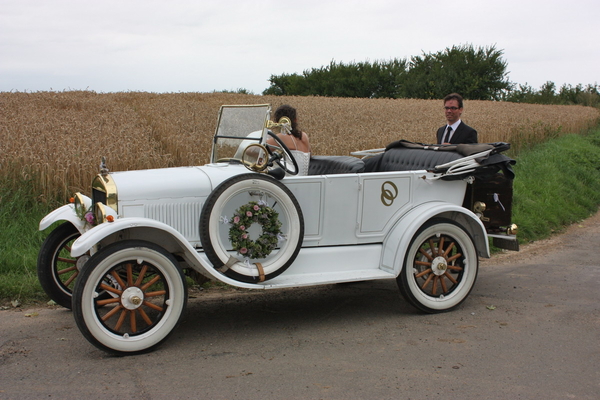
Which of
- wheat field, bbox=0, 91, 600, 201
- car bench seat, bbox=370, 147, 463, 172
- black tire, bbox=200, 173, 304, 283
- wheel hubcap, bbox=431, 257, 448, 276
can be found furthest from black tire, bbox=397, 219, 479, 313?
wheat field, bbox=0, 91, 600, 201

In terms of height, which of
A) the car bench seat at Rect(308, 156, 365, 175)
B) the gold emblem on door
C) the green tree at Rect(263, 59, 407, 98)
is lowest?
the gold emblem on door

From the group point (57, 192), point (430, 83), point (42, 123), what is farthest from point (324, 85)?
point (57, 192)

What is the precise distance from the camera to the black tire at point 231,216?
4422mm

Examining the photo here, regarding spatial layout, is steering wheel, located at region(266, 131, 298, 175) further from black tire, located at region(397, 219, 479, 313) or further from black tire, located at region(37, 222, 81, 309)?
black tire, located at region(37, 222, 81, 309)

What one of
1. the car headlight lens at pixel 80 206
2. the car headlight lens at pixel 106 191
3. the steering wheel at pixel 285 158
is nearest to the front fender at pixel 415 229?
the steering wheel at pixel 285 158

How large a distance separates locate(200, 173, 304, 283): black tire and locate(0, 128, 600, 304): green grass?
7.35 feet

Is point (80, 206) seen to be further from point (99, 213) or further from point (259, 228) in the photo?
point (259, 228)

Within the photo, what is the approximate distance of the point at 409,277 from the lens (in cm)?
510

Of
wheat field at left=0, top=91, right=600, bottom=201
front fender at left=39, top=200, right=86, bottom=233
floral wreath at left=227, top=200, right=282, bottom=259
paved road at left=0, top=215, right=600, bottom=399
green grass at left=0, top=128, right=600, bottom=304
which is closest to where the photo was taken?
paved road at left=0, top=215, right=600, bottom=399

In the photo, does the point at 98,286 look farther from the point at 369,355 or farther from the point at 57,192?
the point at 57,192

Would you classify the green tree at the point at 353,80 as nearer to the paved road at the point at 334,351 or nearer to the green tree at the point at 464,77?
the green tree at the point at 464,77

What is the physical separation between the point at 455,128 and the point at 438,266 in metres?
2.43

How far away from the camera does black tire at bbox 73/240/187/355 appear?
391 cm

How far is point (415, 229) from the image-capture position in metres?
5.06
